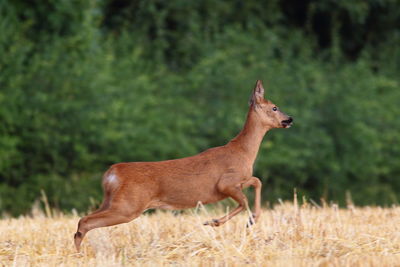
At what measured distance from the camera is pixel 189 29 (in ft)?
84.5

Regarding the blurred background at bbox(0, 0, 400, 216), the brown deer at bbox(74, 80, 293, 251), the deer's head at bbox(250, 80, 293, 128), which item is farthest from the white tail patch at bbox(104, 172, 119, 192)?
the blurred background at bbox(0, 0, 400, 216)

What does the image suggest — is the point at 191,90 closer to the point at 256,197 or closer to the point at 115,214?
the point at 256,197

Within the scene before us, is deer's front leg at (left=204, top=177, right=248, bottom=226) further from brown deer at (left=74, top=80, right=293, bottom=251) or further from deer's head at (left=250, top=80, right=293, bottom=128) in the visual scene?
deer's head at (left=250, top=80, right=293, bottom=128)

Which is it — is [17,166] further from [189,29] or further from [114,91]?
[189,29]

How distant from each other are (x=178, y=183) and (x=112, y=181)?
0.62 metres

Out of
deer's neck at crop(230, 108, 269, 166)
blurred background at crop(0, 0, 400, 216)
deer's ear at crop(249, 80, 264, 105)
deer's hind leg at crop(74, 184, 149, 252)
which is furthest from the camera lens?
blurred background at crop(0, 0, 400, 216)

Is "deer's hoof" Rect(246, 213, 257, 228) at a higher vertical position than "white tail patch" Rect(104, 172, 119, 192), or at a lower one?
lower

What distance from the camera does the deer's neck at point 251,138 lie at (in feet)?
28.2

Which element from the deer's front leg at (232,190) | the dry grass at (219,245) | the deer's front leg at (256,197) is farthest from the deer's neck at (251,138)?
the dry grass at (219,245)

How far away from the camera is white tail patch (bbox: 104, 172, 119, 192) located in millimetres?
7668

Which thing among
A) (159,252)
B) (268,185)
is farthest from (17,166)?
(159,252)

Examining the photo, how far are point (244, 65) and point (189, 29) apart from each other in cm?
199

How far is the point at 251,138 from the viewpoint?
28.6 feet

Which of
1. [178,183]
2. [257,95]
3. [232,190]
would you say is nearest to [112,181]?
[178,183]
